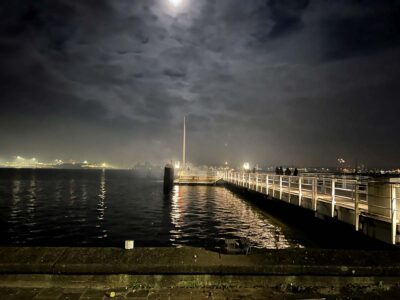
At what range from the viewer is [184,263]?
576cm

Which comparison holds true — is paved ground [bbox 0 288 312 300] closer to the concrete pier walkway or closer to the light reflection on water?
the concrete pier walkway

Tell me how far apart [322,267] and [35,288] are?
5.42 meters

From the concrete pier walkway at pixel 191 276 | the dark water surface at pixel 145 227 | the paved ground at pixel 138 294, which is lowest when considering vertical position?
the dark water surface at pixel 145 227

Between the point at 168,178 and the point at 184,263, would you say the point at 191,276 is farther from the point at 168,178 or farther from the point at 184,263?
the point at 168,178

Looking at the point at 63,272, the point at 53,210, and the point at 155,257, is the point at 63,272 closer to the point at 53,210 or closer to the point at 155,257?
the point at 155,257

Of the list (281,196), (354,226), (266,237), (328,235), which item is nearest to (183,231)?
(266,237)

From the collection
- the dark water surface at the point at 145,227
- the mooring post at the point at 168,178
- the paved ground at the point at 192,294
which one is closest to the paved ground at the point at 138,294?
the paved ground at the point at 192,294

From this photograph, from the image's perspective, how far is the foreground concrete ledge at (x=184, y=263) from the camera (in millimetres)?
5691

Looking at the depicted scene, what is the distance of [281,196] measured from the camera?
20344 millimetres

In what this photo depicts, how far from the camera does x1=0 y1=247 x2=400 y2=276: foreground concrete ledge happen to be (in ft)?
18.7

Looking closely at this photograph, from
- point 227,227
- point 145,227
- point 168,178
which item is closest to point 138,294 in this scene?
point 227,227

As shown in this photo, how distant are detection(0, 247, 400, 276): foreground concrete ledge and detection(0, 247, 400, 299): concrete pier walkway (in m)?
0.02

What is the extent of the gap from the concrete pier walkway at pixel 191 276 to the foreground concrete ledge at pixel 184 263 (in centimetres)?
2

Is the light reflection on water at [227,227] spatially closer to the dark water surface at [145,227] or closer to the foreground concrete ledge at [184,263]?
the dark water surface at [145,227]
